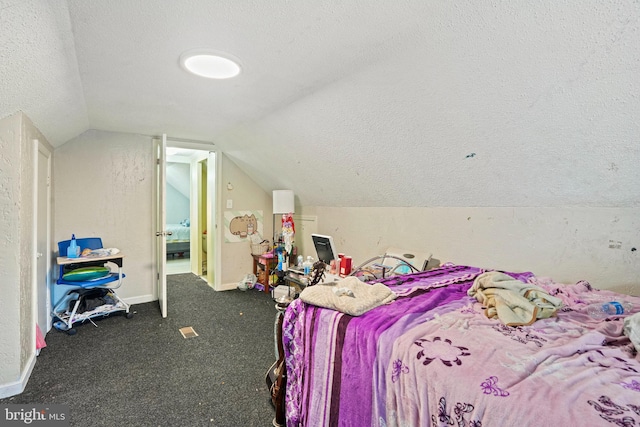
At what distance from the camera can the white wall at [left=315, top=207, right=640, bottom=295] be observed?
5.58 feet

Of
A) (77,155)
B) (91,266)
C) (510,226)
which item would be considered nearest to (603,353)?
(510,226)

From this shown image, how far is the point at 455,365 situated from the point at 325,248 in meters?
2.22

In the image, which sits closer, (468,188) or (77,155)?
(468,188)

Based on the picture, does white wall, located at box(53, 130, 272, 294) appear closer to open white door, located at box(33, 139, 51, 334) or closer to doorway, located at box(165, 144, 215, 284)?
open white door, located at box(33, 139, 51, 334)

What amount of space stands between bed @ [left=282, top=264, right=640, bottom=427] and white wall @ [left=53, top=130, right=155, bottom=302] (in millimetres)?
3149

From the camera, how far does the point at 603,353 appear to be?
1041mm

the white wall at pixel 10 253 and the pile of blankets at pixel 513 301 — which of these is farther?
the white wall at pixel 10 253

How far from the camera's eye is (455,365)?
3.34 ft

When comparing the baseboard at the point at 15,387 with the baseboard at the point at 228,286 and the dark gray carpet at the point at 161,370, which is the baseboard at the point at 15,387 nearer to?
the dark gray carpet at the point at 161,370

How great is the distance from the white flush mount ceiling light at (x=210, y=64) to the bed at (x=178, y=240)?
5.34 m

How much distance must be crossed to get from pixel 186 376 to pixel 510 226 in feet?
8.34

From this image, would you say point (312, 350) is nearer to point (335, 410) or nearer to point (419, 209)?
point (335, 410)

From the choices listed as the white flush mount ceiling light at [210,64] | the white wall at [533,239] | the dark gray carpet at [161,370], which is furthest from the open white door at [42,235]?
the white wall at [533,239]

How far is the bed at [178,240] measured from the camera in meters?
6.61
